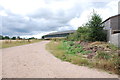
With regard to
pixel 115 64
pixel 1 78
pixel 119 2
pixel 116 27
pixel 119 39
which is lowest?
pixel 1 78

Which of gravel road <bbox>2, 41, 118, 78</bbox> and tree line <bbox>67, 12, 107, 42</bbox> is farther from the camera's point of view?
tree line <bbox>67, 12, 107, 42</bbox>

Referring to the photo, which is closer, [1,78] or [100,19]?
[1,78]

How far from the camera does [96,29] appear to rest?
13289 mm

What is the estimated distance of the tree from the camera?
43.4 feet

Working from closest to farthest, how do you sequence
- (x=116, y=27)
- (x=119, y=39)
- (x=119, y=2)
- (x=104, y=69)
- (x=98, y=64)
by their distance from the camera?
1. (x=104, y=69)
2. (x=98, y=64)
3. (x=119, y=2)
4. (x=119, y=39)
5. (x=116, y=27)

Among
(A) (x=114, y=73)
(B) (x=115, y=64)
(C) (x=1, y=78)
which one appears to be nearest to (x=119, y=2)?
(B) (x=115, y=64)

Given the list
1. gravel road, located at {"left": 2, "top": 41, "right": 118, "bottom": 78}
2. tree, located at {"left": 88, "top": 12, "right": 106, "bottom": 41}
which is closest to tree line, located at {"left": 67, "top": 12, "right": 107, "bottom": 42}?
tree, located at {"left": 88, "top": 12, "right": 106, "bottom": 41}

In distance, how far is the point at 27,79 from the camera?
315 cm

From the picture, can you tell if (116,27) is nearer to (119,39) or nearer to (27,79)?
(119,39)

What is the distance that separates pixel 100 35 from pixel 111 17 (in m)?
4.89

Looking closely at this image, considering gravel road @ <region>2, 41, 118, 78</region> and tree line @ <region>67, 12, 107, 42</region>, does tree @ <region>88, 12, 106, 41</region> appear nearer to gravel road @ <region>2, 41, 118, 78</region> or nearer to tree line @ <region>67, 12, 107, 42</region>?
tree line @ <region>67, 12, 107, 42</region>

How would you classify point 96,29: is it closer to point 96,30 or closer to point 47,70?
point 96,30

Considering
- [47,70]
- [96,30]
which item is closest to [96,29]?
[96,30]

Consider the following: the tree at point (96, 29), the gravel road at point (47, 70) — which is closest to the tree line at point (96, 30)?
the tree at point (96, 29)
